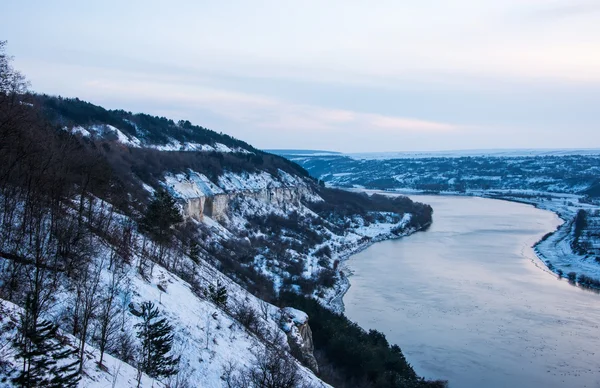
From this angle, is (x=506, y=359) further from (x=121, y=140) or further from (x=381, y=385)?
(x=121, y=140)

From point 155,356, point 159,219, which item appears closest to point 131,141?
point 159,219

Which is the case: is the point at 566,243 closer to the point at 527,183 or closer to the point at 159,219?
the point at 159,219

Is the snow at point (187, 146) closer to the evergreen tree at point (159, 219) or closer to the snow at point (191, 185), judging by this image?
the snow at point (191, 185)

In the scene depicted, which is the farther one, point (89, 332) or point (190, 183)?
point (190, 183)

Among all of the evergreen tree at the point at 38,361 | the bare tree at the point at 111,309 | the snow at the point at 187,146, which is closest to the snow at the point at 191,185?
the snow at the point at 187,146

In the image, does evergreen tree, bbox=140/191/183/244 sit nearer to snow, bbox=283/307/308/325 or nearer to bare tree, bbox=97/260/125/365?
bare tree, bbox=97/260/125/365

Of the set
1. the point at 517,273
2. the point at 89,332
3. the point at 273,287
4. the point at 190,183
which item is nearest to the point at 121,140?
the point at 190,183
